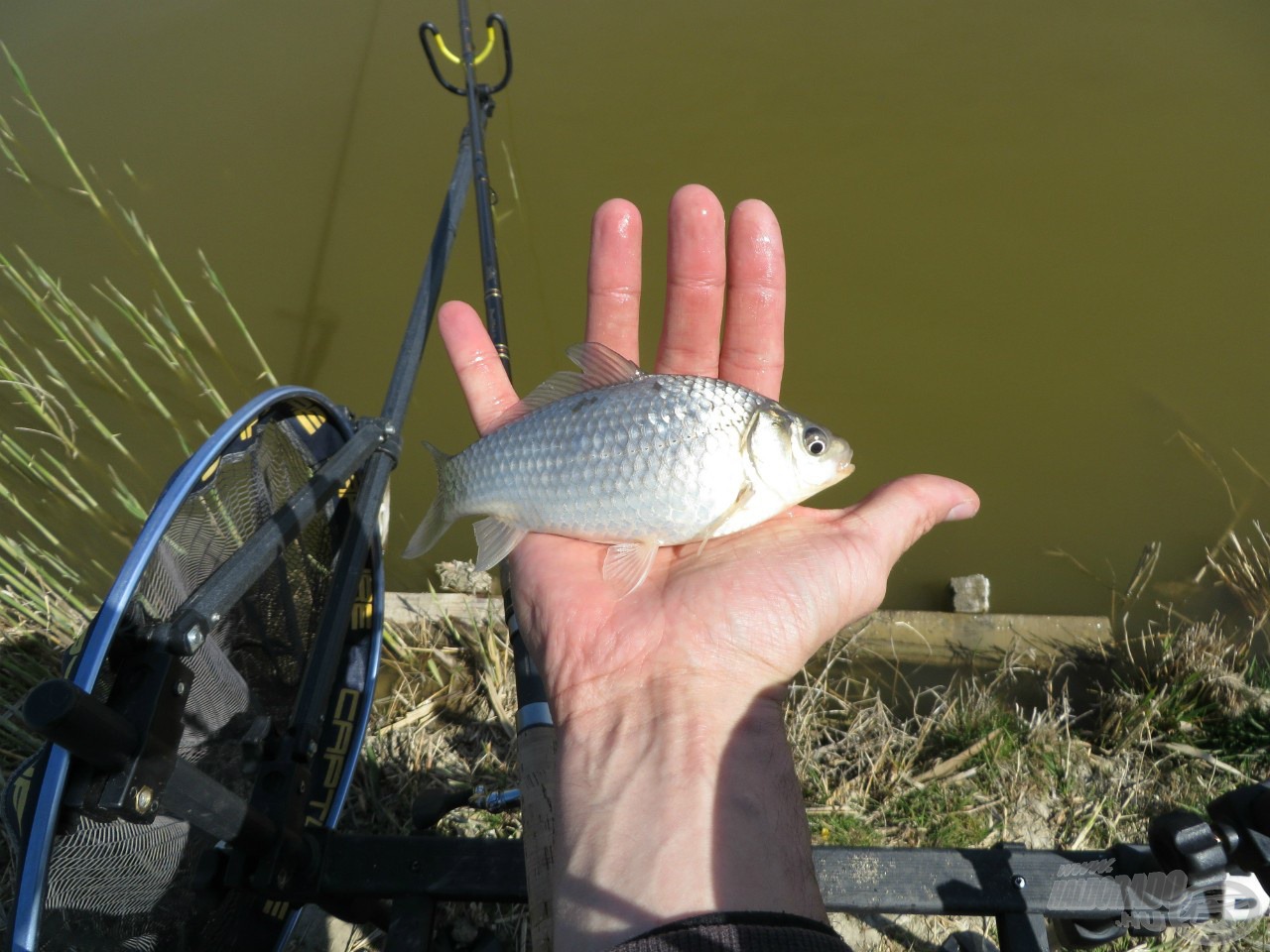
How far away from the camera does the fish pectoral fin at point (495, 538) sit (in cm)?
223

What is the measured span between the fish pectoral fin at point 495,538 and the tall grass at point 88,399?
1586 millimetres

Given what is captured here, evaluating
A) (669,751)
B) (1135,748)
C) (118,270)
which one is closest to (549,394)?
(669,751)

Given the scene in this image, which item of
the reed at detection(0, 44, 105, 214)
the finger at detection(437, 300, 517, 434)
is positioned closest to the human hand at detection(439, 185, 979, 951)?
the finger at detection(437, 300, 517, 434)

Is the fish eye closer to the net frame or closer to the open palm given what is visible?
the open palm

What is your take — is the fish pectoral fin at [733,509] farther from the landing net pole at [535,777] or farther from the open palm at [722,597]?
the landing net pole at [535,777]

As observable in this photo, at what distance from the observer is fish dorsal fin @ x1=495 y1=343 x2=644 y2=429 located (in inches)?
91.2

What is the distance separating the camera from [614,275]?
284 centimetres

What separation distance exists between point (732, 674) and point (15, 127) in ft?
24.2

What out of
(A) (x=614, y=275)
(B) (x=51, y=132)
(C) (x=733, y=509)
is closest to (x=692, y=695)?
(C) (x=733, y=509)

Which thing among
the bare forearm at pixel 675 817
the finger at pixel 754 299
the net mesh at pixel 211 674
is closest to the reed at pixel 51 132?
the net mesh at pixel 211 674

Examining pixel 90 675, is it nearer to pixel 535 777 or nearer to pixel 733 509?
pixel 535 777

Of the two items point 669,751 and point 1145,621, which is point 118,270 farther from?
point 1145,621

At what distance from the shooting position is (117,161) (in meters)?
5.97

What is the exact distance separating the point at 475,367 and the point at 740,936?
78.4 inches
